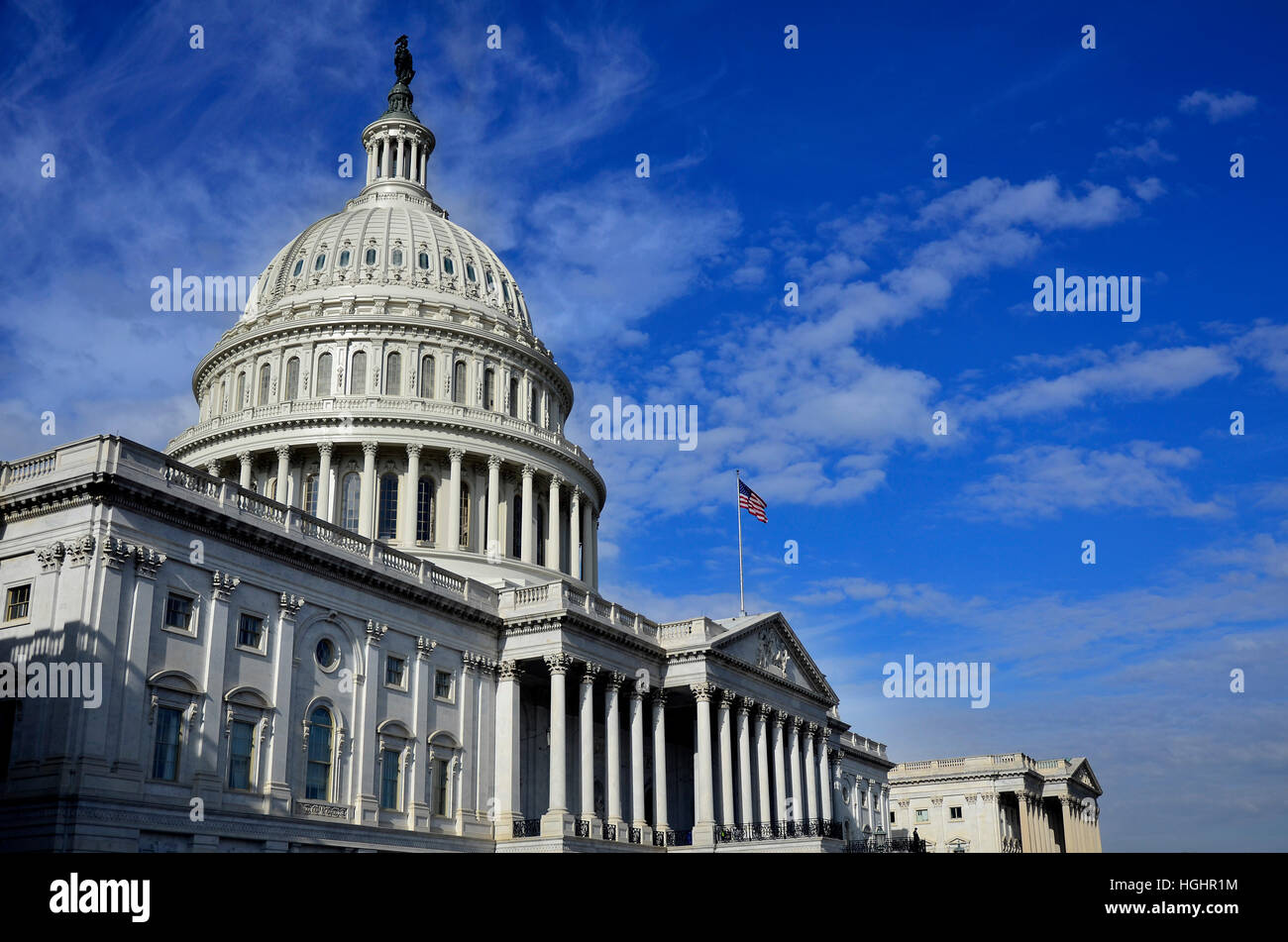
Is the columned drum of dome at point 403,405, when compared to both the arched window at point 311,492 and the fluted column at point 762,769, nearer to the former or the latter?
the arched window at point 311,492

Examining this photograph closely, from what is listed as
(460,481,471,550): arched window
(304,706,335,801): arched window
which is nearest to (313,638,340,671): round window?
(304,706,335,801): arched window

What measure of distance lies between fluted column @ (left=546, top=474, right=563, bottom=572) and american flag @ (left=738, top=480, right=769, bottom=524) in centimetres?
1267

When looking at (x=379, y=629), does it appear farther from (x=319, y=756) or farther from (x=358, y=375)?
(x=358, y=375)

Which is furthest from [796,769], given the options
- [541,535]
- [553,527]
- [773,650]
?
[541,535]

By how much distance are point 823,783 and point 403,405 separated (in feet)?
111

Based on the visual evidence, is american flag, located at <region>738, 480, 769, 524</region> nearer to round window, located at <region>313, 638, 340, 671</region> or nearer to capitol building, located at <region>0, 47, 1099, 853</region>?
capitol building, located at <region>0, 47, 1099, 853</region>

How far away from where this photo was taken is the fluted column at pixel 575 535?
77.7m

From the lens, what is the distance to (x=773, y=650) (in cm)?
7056

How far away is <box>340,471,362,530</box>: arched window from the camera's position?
70.2m

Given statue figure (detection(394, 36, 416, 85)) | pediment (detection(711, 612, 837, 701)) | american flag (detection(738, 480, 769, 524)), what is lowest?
pediment (detection(711, 612, 837, 701))

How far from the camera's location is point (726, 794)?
62375 mm

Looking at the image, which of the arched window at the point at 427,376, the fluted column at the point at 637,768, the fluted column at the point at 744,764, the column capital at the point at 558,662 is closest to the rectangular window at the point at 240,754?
the column capital at the point at 558,662
